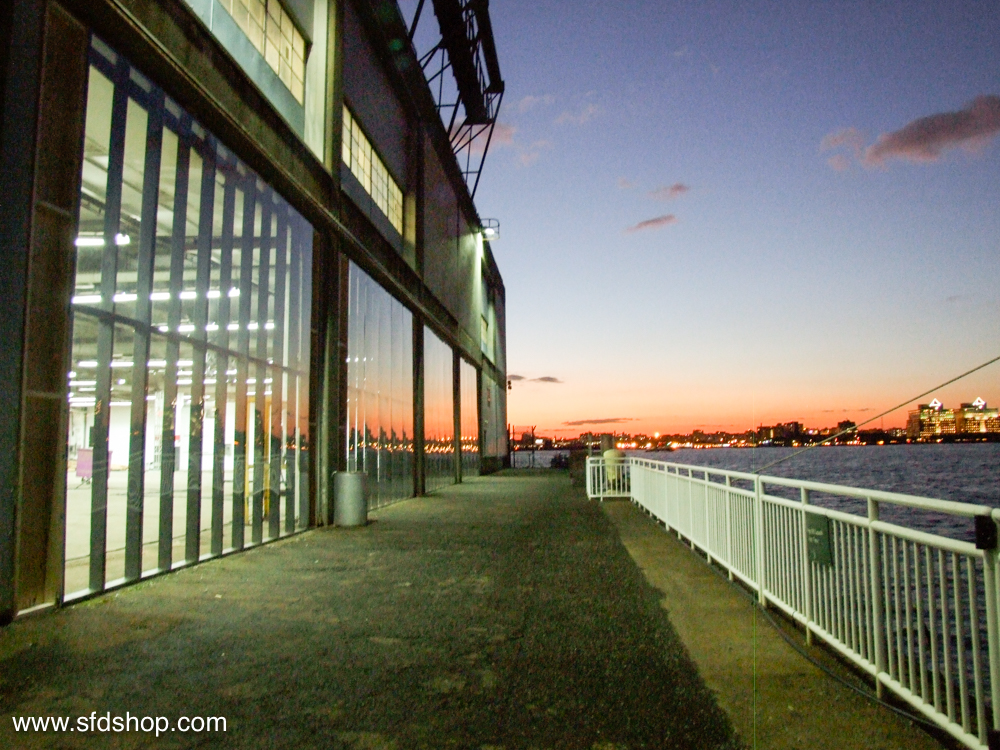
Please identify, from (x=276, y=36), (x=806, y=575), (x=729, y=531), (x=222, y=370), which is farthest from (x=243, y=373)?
(x=806, y=575)

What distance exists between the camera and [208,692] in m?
4.27

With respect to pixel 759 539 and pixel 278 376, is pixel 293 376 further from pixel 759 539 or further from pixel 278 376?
pixel 759 539

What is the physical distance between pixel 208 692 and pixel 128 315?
4699mm

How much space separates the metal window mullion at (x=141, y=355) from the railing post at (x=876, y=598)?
6950 millimetres

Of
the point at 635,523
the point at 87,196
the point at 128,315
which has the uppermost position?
the point at 87,196

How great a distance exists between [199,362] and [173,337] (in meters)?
0.67

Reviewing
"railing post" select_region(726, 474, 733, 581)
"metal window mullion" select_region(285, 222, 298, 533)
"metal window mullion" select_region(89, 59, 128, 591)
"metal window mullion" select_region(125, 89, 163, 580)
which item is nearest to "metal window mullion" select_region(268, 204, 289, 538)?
"metal window mullion" select_region(285, 222, 298, 533)

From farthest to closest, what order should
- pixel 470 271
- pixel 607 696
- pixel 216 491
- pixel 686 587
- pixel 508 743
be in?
pixel 470 271 → pixel 216 491 → pixel 686 587 → pixel 607 696 → pixel 508 743

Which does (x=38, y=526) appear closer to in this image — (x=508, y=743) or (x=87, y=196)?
(x=87, y=196)

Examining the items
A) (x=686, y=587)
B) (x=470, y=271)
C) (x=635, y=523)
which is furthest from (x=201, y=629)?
(x=470, y=271)

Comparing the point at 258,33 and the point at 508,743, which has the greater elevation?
the point at 258,33

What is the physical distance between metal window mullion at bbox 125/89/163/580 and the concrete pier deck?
59 cm

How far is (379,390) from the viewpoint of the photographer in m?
17.4

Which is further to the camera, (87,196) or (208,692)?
(87,196)
